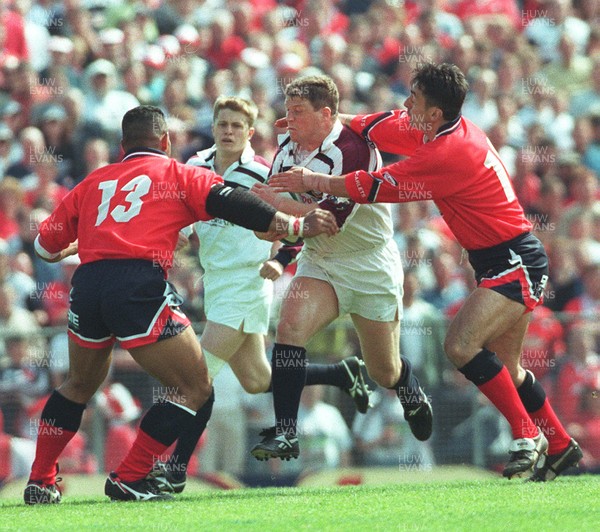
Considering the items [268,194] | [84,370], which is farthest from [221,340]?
[84,370]

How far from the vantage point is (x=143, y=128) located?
7160mm

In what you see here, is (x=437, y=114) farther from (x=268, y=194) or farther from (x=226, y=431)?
(x=226, y=431)

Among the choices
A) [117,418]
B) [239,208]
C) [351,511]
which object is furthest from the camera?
[117,418]

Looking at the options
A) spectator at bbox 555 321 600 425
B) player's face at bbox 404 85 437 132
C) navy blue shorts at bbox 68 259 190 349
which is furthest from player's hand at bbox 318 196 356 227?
spectator at bbox 555 321 600 425

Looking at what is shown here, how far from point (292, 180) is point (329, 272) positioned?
0.73 metres

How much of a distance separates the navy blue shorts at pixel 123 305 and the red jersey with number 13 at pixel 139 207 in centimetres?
8

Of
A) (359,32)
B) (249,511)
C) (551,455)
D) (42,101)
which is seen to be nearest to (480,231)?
(551,455)

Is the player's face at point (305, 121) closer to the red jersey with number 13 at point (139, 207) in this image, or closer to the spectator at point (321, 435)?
the red jersey with number 13 at point (139, 207)

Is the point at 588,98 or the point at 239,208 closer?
the point at 239,208

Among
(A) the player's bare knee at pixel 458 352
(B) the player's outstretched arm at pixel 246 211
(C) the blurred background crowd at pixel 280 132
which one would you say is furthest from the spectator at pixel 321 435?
(B) the player's outstretched arm at pixel 246 211

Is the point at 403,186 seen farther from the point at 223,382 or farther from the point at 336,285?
the point at 223,382

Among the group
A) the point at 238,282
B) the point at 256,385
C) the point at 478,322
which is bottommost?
the point at 256,385

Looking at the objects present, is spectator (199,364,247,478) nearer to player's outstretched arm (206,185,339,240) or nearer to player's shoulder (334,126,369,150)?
player's shoulder (334,126,369,150)

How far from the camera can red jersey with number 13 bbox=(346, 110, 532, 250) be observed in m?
7.25
